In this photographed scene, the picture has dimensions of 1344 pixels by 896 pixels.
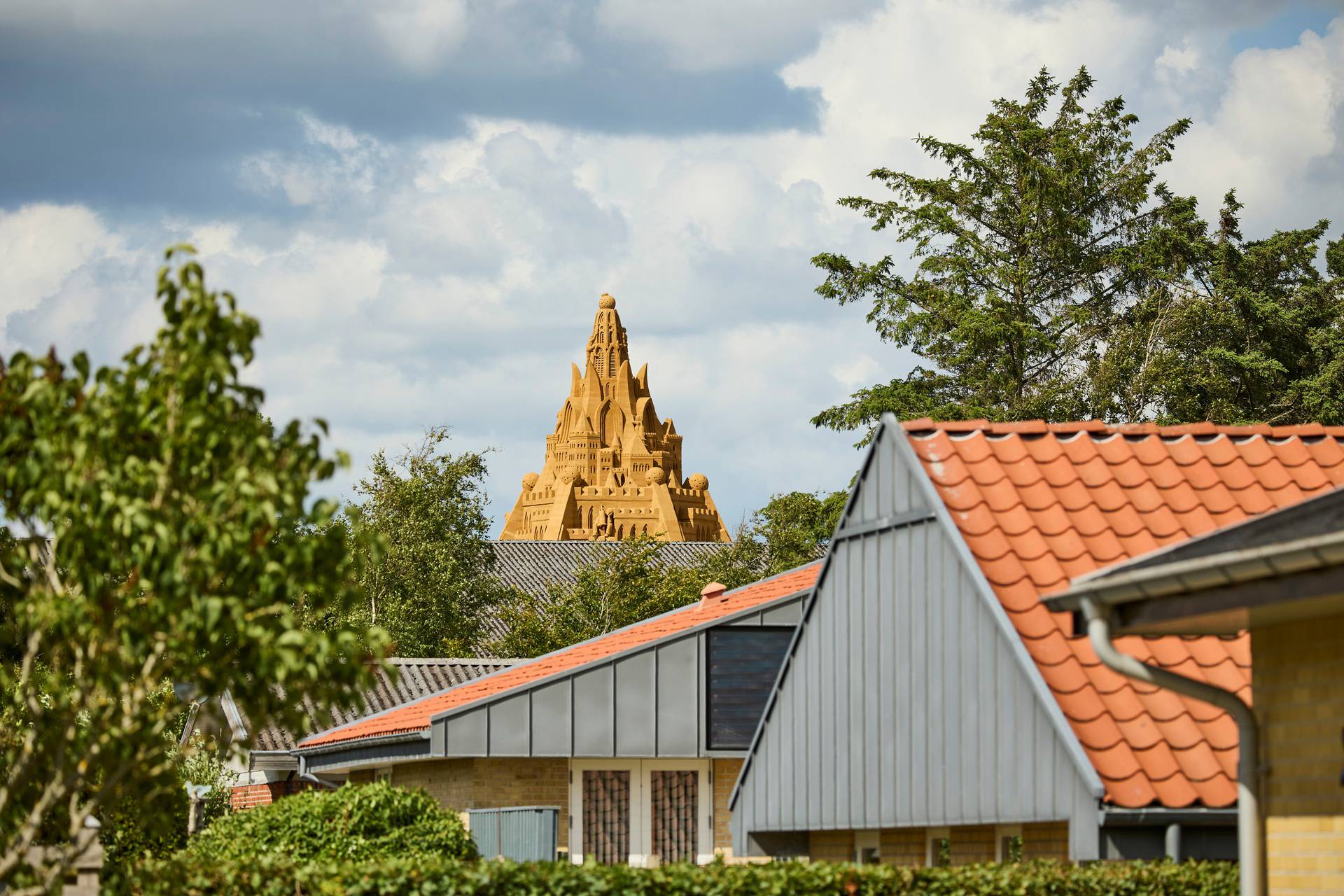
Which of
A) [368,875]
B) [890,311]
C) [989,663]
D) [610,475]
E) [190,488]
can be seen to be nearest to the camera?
[190,488]

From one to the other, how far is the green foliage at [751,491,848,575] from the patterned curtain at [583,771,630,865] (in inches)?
623

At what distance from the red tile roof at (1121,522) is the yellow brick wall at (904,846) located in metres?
2.75

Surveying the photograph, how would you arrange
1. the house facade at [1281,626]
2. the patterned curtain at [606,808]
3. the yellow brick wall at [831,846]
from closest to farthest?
the house facade at [1281,626] < the yellow brick wall at [831,846] < the patterned curtain at [606,808]

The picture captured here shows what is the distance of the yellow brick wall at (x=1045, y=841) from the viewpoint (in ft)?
40.4

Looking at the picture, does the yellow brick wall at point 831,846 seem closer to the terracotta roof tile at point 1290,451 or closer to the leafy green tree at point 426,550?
the terracotta roof tile at point 1290,451

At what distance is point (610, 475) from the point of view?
15475cm

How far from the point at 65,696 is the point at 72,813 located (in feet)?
1.85

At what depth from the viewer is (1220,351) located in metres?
42.3

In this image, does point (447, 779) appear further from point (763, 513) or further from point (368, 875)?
point (763, 513)

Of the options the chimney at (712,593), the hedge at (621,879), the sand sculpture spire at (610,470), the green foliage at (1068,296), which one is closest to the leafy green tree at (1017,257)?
the green foliage at (1068,296)

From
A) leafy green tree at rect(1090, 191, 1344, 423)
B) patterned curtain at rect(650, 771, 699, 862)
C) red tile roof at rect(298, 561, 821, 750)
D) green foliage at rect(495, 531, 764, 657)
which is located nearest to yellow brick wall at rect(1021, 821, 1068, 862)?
red tile roof at rect(298, 561, 821, 750)

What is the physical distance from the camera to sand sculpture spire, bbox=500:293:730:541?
146m

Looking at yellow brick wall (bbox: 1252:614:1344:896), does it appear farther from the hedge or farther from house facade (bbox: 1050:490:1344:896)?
the hedge

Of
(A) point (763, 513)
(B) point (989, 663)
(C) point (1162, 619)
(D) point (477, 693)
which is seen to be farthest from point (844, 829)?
(A) point (763, 513)
